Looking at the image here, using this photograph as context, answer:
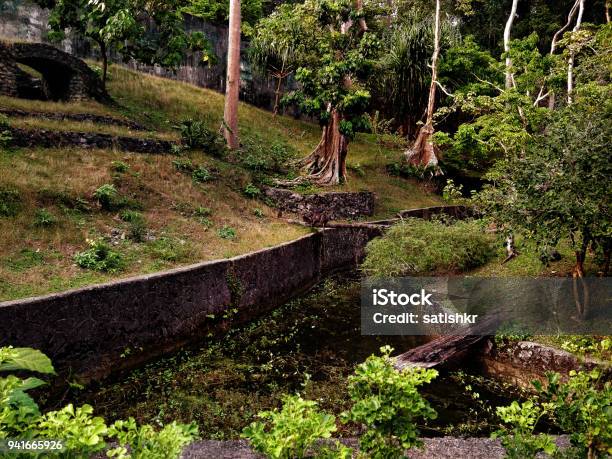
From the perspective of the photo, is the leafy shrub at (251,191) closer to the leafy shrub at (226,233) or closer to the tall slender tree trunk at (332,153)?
the tall slender tree trunk at (332,153)

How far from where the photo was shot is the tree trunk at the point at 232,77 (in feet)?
61.0

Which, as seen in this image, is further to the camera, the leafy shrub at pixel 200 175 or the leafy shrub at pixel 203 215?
the leafy shrub at pixel 200 175

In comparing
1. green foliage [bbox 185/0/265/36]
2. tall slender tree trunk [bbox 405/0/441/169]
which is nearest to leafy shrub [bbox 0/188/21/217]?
tall slender tree trunk [bbox 405/0/441/169]

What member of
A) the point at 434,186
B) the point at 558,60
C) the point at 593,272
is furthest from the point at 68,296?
the point at 434,186

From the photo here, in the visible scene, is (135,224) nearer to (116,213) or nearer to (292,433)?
(116,213)

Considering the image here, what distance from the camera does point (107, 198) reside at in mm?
11648

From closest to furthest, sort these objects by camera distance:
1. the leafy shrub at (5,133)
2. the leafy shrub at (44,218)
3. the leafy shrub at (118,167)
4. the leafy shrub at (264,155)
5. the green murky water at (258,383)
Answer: the green murky water at (258,383) < the leafy shrub at (44,218) < the leafy shrub at (5,133) < the leafy shrub at (118,167) < the leafy shrub at (264,155)

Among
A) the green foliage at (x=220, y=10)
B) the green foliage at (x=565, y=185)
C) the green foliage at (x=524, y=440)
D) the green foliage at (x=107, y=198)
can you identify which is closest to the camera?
the green foliage at (x=524, y=440)

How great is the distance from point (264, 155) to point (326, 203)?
196 inches

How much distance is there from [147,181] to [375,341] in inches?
324

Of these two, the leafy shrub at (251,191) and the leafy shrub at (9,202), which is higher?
the leafy shrub at (9,202)

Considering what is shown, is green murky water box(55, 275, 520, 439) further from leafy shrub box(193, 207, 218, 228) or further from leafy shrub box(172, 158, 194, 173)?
leafy shrub box(172, 158, 194, 173)

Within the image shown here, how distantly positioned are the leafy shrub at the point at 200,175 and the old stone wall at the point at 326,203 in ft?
8.95

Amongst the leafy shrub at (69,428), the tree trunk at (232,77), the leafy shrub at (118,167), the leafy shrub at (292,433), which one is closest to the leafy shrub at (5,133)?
the leafy shrub at (118,167)
